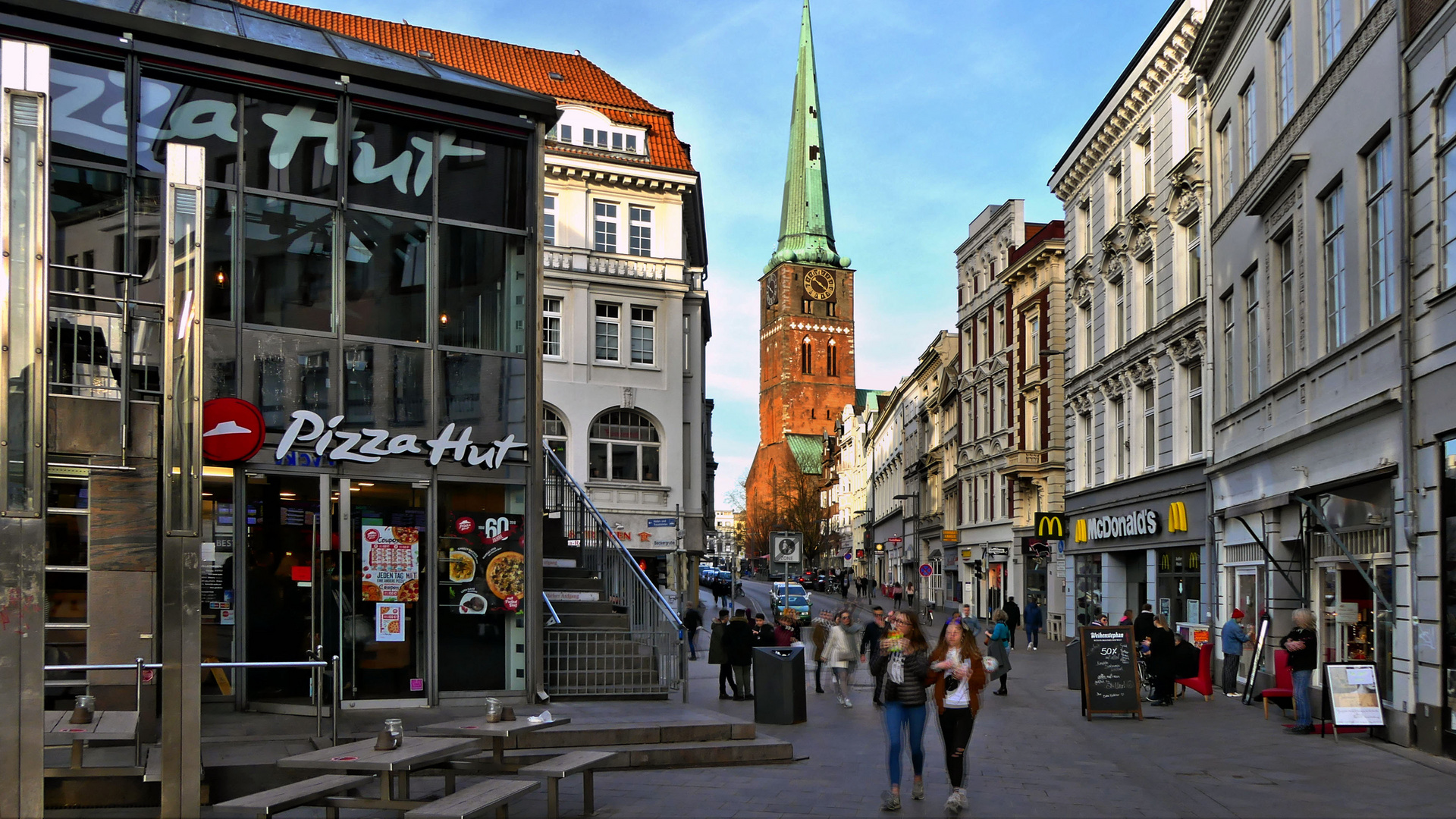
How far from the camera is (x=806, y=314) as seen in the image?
477 ft

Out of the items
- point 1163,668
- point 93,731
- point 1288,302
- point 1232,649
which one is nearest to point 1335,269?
point 1288,302

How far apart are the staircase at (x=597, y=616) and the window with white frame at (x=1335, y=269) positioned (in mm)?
9578

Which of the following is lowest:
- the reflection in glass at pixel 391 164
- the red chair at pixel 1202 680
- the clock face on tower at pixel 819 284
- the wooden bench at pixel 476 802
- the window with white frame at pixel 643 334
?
the red chair at pixel 1202 680

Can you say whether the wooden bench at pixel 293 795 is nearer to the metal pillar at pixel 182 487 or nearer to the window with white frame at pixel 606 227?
the metal pillar at pixel 182 487

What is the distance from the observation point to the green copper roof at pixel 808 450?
144 metres

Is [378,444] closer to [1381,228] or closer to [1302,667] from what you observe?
[1302,667]

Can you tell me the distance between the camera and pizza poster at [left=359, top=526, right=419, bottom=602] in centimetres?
1534

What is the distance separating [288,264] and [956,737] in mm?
9043

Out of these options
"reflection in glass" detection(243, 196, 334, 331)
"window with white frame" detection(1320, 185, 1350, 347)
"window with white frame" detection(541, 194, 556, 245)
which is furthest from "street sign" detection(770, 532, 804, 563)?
"reflection in glass" detection(243, 196, 334, 331)

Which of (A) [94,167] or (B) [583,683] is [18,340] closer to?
(A) [94,167]

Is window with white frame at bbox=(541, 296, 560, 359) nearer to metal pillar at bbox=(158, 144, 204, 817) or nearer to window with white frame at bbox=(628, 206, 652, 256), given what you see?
window with white frame at bbox=(628, 206, 652, 256)

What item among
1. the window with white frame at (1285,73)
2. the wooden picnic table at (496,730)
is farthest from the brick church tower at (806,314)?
the wooden picnic table at (496,730)

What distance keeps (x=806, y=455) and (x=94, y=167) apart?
13250 cm

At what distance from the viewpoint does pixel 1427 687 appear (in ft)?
47.0
